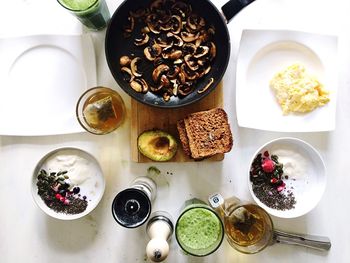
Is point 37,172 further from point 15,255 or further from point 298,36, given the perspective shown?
point 298,36

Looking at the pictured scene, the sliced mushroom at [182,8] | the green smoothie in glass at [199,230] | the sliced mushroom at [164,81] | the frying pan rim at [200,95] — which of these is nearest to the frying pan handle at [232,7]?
the frying pan rim at [200,95]

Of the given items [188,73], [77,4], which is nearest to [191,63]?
[188,73]

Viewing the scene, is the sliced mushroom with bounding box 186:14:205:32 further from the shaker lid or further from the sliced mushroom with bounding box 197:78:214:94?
the shaker lid

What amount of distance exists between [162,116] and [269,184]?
352 millimetres

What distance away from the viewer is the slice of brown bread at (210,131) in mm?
1145

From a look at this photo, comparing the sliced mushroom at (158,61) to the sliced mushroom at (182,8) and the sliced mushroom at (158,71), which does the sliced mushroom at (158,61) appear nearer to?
the sliced mushroom at (158,71)

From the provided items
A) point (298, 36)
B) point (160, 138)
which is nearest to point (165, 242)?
point (160, 138)

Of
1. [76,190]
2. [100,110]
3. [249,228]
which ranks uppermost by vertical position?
[100,110]

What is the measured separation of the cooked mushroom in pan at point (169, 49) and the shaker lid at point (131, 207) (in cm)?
27

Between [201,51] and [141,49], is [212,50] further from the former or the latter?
[141,49]

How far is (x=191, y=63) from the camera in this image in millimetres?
1156

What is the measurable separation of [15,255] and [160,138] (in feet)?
1.84

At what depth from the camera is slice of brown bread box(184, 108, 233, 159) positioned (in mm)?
1145

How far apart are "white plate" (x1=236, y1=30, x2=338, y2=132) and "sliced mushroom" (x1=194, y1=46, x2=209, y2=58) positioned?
3.8 inches
